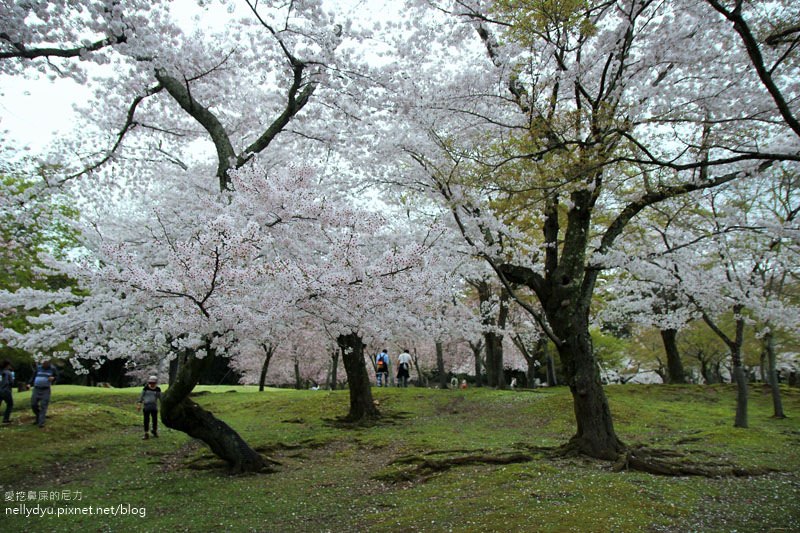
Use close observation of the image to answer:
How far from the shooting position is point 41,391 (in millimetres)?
13258

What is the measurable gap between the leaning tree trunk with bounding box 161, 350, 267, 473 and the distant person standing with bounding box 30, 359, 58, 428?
19.4ft

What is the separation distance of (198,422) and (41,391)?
263 inches

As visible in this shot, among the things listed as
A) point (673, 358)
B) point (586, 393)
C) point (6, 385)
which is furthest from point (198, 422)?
point (673, 358)

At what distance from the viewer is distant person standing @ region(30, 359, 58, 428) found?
13172mm

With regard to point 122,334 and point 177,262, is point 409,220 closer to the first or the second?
point 122,334

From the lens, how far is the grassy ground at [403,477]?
6.13 m

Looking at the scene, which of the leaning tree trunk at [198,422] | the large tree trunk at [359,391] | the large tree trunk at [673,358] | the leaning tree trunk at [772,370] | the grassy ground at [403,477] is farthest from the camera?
the large tree trunk at [673,358]

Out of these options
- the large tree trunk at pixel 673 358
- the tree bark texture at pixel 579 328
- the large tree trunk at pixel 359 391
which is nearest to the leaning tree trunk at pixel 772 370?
the large tree trunk at pixel 673 358

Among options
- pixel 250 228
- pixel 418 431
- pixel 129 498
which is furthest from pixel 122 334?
pixel 418 431

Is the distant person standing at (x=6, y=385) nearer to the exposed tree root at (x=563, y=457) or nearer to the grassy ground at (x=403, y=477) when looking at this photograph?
the grassy ground at (x=403, y=477)

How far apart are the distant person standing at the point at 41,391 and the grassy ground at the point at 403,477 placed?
363 mm

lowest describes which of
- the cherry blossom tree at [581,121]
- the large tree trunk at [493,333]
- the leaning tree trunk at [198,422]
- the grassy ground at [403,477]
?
the grassy ground at [403,477]

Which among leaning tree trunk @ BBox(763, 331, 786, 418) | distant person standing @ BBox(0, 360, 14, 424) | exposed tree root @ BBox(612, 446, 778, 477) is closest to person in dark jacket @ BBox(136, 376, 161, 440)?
distant person standing @ BBox(0, 360, 14, 424)

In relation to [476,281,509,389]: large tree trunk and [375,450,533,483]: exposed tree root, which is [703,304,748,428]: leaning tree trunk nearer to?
[375,450,533,483]: exposed tree root
